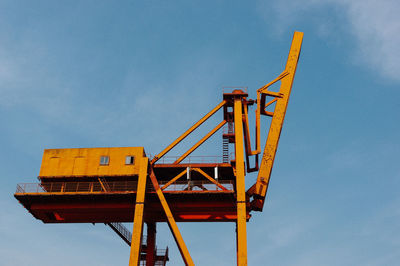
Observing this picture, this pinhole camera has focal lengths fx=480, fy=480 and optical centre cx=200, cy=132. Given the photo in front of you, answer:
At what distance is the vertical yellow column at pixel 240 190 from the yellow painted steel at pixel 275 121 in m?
2.28

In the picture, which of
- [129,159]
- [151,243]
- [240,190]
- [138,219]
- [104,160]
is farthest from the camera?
[151,243]

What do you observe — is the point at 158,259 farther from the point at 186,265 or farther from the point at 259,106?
the point at 259,106

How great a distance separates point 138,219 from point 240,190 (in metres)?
7.56

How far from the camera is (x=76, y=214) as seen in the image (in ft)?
125

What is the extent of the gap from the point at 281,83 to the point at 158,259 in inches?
741

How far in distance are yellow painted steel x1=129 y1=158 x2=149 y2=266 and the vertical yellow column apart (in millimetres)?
6846

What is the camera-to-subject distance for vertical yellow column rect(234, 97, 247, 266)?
32.5 m

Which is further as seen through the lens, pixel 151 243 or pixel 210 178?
pixel 151 243

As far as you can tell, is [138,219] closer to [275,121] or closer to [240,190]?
[240,190]

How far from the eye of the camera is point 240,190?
1351 inches

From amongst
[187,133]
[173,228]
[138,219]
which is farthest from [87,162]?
[173,228]

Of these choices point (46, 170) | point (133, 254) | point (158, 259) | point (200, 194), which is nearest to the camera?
point (133, 254)

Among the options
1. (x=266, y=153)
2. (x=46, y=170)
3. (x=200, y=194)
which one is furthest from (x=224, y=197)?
(x=46, y=170)

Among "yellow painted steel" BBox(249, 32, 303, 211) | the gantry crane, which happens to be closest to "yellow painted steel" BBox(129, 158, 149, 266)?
the gantry crane
